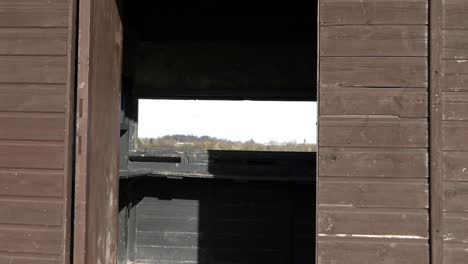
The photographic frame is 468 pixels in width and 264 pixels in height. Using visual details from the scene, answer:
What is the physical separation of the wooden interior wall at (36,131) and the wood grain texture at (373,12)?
125 centimetres

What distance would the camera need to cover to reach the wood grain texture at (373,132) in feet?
7.16

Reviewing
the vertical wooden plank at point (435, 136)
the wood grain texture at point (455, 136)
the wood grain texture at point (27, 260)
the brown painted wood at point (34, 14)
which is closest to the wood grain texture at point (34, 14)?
the brown painted wood at point (34, 14)

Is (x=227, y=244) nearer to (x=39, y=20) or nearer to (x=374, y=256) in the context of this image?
(x=374, y=256)

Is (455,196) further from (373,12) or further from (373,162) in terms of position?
(373,12)

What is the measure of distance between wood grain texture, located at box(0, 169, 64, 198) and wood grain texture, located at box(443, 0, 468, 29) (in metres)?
1.98

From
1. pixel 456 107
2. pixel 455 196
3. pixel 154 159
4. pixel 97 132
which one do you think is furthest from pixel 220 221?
pixel 456 107

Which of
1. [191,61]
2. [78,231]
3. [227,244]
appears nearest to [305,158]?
[227,244]

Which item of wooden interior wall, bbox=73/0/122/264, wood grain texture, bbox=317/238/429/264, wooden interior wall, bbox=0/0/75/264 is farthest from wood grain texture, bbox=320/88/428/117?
wooden interior wall, bbox=0/0/75/264

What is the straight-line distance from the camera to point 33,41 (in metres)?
2.30

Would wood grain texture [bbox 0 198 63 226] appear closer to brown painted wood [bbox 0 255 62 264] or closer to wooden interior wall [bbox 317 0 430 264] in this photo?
brown painted wood [bbox 0 255 62 264]

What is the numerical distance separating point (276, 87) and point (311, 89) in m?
0.34

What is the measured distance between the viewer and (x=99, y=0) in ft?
7.87

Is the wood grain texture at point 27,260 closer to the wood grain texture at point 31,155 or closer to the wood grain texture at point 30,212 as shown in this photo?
the wood grain texture at point 30,212

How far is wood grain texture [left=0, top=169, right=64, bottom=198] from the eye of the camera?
2258mm
